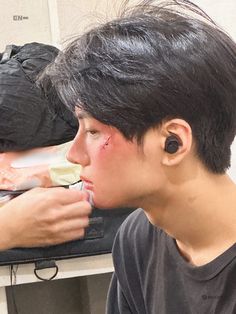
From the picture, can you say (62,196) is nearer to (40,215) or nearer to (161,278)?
(40,215)

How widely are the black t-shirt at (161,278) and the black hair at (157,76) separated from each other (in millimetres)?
139

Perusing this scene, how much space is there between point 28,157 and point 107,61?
671mm

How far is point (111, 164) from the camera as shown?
0.66 meters

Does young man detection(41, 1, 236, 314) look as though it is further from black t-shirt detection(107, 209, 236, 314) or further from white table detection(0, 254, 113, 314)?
white table detection(0, 254, 113, 314)

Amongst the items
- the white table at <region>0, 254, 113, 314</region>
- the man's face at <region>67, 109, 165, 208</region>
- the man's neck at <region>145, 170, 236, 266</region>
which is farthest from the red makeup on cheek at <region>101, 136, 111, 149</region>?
the white table at <region>0, 254, 113, 314</region>

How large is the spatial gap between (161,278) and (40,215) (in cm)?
45

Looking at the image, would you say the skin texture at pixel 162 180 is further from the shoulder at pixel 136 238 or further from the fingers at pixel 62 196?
the fingers at pixel 62 196

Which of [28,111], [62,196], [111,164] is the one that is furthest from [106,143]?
[28,111]

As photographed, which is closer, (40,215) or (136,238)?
(136,238)

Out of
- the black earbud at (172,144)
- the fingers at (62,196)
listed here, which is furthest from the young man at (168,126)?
the fingers at (62,196)

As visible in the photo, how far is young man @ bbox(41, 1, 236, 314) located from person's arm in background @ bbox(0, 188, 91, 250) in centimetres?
44

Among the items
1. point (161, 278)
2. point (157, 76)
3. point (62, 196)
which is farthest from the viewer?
point (62, 196)

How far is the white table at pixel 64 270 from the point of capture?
1174mm

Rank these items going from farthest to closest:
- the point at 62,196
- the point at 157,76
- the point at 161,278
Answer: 1. the point at 62,196
2. the point at 161,278
3. the point at 157,76
